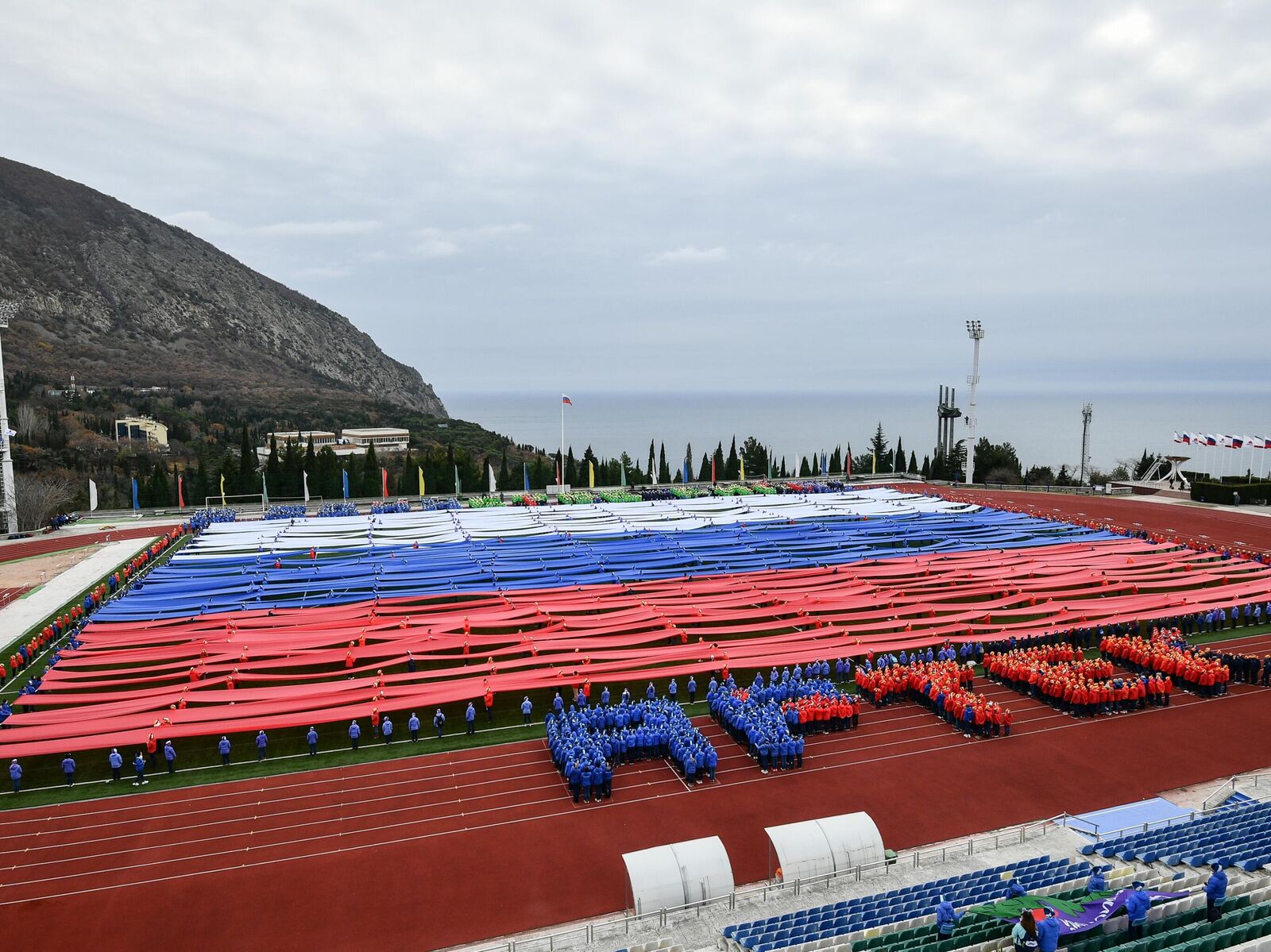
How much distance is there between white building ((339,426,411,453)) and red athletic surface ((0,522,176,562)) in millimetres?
44904

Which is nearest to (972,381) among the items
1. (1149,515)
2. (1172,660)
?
(1149,515)

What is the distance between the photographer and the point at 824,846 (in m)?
11.2

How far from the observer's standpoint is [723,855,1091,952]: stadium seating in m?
9.48

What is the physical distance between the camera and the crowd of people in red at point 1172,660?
19.0 metres

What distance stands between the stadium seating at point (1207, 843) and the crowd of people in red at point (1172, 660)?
7.17 m

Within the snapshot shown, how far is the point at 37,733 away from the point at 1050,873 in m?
18.6

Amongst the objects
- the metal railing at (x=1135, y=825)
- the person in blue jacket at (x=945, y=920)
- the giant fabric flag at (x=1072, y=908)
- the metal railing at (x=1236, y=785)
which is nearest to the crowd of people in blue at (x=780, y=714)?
the metal railing at (x=1135, y=825)

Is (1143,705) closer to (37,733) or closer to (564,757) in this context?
(564,757)

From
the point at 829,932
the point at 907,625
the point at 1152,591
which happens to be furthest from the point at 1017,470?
the point at 829,932

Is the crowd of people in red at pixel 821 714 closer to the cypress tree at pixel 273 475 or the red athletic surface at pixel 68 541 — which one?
the red athletic surface at pixel 68 541

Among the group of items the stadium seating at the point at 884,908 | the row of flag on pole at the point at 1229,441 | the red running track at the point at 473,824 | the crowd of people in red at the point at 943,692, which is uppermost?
the row of flag on pole at the point at 1229,441

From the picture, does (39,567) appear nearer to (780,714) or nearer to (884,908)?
(780,714)

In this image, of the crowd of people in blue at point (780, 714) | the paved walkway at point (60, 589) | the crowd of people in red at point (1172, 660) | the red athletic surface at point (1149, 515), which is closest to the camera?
the crowd of people in blue at point (780, 714)

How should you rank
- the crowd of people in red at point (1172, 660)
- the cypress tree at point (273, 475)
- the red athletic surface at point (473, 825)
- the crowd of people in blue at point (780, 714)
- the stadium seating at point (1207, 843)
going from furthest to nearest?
the cypress tree at point (273, 475), the crowd of people in red at point (1172, 660), the crowd of people in blue at point (780, 714), the stadium seating at point (1207, 843), the red athletic surface at point (473, 825)
